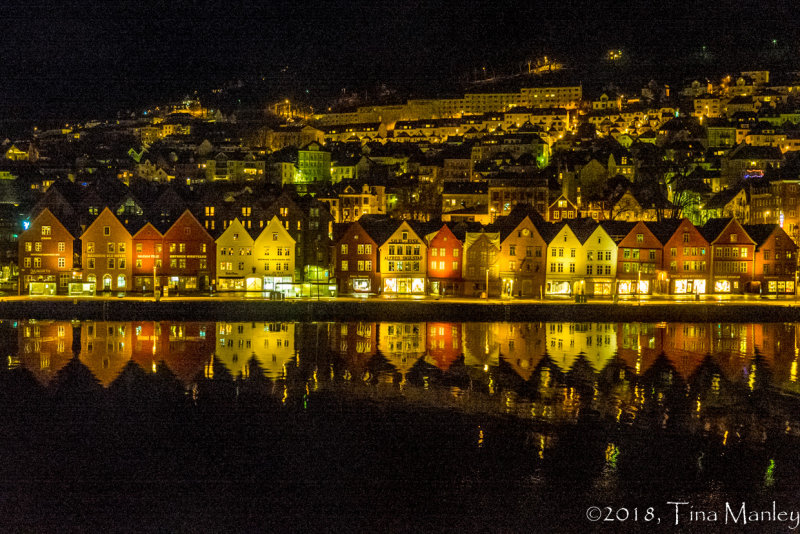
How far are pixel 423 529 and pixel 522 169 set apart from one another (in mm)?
76777

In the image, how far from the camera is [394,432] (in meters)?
26.1

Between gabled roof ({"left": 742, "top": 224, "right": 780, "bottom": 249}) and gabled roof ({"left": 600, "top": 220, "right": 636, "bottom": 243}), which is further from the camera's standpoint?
gabled roof ({"left": 742, "top": 224, "right": 780, "bottom": 249})

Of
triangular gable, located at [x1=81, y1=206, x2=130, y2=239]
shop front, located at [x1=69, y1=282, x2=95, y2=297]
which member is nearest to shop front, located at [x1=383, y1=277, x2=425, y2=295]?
triangular gable, located at [x1=81, y1=206, x2=130, y2=239]

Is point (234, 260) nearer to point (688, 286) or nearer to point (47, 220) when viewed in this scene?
point (47, 220)

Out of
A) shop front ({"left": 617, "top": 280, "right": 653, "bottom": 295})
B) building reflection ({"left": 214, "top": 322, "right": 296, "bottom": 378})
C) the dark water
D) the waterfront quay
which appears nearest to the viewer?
the dark water

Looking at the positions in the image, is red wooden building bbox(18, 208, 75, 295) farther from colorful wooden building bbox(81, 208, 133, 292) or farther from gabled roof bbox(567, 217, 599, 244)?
gabled roof bbox(567, 217, 599, 244)

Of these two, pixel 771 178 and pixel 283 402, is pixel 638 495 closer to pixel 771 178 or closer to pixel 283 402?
pixel 283 402

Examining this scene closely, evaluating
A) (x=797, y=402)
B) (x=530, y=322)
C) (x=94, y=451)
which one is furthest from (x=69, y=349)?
(x=797, y=402)

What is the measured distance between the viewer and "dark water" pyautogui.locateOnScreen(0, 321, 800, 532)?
20.2 meters

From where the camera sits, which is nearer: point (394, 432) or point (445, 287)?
point (394, 432)

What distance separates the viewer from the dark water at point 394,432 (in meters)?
20.2

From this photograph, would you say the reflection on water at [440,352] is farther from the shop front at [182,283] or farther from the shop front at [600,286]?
the shop front at [182,283]

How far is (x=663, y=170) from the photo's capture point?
92562mm

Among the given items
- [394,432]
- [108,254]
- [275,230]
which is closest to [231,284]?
[275,230]
